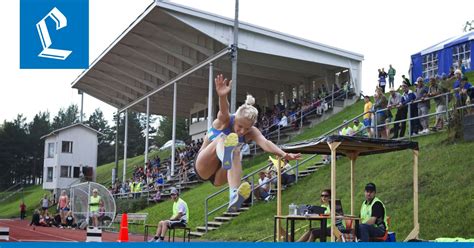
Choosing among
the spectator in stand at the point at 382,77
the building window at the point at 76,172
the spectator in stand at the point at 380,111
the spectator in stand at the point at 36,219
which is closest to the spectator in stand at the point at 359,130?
the spectator in stand at the point at 380,111

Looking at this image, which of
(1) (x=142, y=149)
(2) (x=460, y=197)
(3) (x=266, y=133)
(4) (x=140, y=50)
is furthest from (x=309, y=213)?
(1) (x=142, y=149)

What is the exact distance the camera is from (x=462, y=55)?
33750mm

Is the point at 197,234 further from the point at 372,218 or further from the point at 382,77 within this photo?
the point at 382,77

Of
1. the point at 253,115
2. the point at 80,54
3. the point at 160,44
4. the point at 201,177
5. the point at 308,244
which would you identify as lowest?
the point at 308,244

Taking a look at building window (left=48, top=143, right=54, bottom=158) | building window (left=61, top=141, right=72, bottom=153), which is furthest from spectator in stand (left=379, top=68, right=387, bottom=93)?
building window (left=48, top=143, right=54, bottom=158)

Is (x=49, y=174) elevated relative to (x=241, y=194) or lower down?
elevated

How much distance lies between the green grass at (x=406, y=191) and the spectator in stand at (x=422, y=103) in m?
0.40

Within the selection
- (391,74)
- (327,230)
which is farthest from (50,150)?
(327,230)

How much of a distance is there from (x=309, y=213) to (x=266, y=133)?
21.5m

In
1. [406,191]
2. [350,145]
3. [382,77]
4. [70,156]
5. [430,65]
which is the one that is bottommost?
[406,191]

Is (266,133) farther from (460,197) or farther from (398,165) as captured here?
(460,197)

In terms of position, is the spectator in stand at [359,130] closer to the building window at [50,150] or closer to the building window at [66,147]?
the building window at [66,147]

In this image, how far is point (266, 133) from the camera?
110 ft

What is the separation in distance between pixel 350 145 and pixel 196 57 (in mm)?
22866
